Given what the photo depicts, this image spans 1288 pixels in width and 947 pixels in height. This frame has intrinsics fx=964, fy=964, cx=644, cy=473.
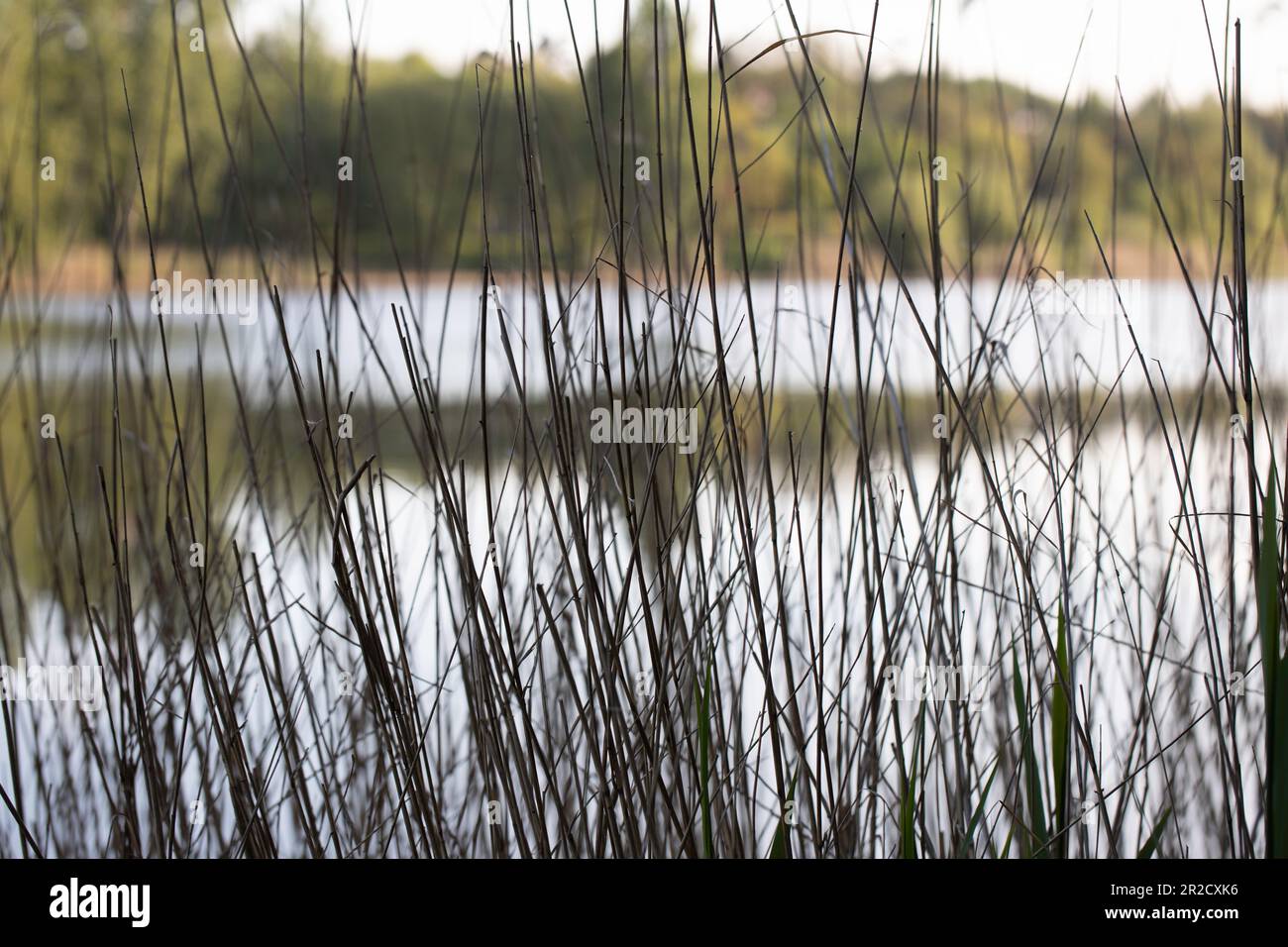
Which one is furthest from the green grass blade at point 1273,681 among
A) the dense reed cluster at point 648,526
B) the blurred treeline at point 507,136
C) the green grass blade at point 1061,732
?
the blurred treeline at point 507,136

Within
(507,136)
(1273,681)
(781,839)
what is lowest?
(781,839)

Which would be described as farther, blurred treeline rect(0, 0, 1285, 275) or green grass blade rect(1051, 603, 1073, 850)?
blurred treeline rect(0, 0, 1285, 275)

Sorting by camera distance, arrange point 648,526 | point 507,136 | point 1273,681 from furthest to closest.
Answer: point 507,136, point 648,526, point 1273,681

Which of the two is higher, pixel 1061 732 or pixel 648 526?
pixel 648 526

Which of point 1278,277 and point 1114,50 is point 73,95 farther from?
point 1278,277

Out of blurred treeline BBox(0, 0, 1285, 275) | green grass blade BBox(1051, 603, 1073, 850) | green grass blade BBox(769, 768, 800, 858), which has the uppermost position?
blurred treeline BBox(0, 0, 1285, 275)

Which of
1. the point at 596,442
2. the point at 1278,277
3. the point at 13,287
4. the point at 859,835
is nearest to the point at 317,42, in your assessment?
the point at 13,287

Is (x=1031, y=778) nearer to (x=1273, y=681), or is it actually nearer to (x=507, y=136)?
(x=1273, y=681)

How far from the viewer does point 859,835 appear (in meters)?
0.83

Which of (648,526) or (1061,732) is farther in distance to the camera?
(648,526)

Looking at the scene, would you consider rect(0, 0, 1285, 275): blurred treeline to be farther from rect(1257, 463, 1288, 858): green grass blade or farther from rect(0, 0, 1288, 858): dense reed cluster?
rect(1257, 463, 1288, 858): green grass blade

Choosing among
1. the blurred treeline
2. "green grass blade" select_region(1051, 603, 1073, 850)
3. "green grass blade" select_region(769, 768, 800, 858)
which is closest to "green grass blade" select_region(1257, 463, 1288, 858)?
"green grass blade" select_region(1051, 603, 1073, 850)

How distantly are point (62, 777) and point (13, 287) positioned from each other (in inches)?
21.6

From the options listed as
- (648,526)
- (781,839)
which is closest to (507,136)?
(648,526)
